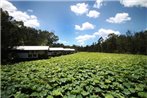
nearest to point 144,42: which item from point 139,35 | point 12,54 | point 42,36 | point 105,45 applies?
point 139,35

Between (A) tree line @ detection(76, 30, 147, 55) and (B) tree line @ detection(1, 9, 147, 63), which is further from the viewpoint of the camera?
(A) tree line @ detection(76, 30, 147, 55)

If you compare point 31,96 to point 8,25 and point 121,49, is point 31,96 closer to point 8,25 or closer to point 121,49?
point 8,25

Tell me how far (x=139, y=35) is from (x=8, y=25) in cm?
5322

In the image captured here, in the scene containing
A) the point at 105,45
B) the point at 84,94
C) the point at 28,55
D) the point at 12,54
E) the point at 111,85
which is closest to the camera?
the point at 84,94

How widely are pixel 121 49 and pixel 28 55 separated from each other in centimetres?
5412

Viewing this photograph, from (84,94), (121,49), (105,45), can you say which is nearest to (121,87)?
(84,94)

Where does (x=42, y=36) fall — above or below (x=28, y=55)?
above

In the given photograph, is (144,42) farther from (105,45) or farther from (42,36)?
(42,36)

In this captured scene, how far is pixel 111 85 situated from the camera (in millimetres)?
8016

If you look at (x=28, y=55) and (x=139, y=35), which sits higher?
(x=139, y=35)

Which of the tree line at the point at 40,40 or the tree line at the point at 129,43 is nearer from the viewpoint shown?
the tree line at the point at 40,40

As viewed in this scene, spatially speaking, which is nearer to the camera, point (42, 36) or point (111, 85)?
point (111, 85)

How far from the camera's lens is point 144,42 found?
221 feet

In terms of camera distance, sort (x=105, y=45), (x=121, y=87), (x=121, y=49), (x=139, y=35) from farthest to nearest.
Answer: (x=105, y=45) → (x=121, y=49) → (x=139, y=35) → (x=121, y=87)
